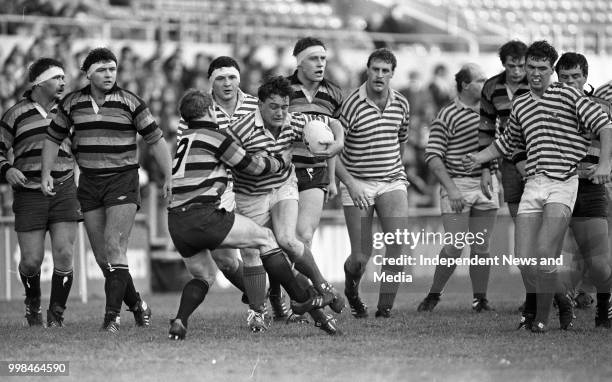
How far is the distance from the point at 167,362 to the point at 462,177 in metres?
5.00

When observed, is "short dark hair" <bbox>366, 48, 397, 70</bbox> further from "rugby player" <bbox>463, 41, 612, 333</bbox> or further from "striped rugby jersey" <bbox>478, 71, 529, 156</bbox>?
"rugby player" <bbox>463, 41, 612, 333</bbox>

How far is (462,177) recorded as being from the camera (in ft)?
39.8

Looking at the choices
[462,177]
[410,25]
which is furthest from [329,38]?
[462,177]

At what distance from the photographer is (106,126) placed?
9.98 meters

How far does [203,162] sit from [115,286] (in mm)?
1667

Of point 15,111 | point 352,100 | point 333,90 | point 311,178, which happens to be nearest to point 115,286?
point 311,178

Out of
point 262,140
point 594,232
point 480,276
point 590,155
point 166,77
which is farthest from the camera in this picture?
point 166,77

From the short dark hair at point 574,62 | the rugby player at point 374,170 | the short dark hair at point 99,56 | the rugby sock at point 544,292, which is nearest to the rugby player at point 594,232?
the rugby sock at point 544,292

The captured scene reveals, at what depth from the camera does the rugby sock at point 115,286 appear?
991 cm

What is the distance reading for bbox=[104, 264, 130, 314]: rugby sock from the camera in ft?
32.5

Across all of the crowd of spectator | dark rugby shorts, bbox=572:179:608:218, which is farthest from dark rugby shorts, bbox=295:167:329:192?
the crowd of spectator

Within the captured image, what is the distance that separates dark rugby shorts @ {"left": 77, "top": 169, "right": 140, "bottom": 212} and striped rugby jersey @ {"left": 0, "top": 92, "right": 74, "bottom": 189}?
89 centimetres

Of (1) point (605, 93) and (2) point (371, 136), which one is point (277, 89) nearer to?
(2) point (371, 136)

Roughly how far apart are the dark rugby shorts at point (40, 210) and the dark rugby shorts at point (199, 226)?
7.33 feet
